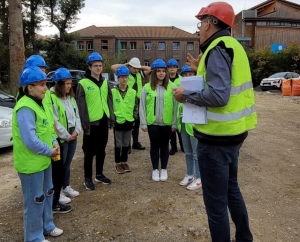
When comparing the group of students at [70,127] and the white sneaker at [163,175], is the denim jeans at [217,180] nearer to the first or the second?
the group of students at [70,127]

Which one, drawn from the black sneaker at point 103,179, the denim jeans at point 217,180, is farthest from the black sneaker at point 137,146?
the denim jeans at point 217,180

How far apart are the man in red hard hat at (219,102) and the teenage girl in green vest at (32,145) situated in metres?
1.32

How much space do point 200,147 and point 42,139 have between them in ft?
4.90

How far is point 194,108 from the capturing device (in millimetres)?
2414

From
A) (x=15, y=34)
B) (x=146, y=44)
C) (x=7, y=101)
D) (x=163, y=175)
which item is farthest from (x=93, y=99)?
(x=146, y=44)

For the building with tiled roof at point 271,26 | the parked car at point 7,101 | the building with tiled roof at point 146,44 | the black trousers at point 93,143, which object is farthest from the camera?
the building with tiled roof at point 146,44

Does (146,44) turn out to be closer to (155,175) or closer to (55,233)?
(155,175)

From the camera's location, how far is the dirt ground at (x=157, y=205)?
3.35 m

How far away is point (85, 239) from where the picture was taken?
3.23 metres

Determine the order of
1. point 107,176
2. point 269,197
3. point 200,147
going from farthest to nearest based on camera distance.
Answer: point 107,176 < point 269,197 < point 200,147

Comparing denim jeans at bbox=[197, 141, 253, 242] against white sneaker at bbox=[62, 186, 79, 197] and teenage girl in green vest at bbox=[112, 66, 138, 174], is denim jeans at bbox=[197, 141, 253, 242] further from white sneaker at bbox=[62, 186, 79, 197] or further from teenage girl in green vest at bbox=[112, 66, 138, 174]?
teenage girl in green vest at bbox=[112, 66, 138, 174]

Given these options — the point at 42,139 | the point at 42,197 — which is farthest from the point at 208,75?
the point at 42,197

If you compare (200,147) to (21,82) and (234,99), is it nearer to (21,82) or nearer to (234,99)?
(234,99)

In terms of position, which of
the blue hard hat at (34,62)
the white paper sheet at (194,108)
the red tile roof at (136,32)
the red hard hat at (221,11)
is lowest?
the white paper sheet at (194,108)
